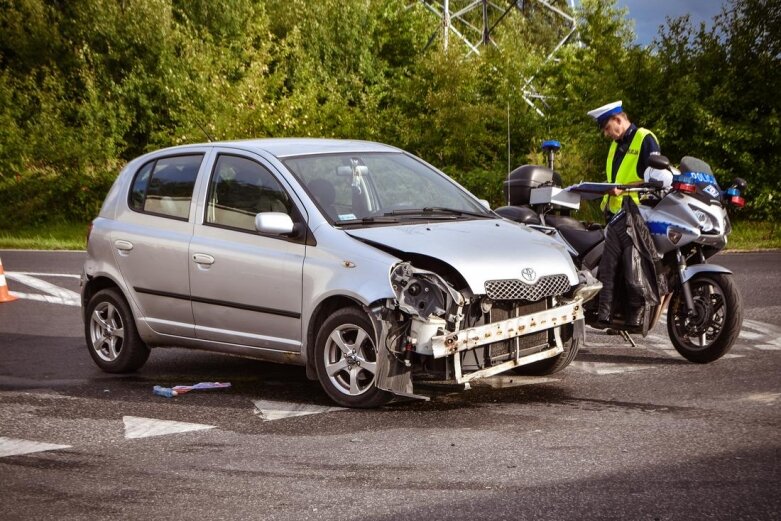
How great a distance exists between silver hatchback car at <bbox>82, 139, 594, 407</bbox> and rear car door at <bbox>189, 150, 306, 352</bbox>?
0.01 m

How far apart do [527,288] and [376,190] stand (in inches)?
58.8

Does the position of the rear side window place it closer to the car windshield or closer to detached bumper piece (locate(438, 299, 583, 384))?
the car windshield

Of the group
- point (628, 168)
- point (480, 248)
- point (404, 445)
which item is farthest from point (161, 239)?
point (628, 168)

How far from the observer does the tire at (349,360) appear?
763cm

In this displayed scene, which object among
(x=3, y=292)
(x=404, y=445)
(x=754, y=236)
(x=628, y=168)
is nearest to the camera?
(x=404, y=445)

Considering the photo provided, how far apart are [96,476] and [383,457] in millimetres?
1471

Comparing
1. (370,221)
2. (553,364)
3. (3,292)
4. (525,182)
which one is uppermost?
(525,182)

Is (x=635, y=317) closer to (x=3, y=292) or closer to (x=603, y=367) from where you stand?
(x=603, y=367)

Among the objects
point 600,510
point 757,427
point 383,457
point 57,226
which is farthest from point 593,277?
point 57,226

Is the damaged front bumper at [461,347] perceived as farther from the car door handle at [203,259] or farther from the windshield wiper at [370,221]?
the car door handle at [203,259]

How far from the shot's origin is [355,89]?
1571 inches

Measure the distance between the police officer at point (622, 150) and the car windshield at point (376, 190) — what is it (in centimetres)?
147

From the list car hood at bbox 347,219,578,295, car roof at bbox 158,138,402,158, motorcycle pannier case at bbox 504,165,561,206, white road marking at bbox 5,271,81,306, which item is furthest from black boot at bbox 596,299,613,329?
white road marking at bbox 5,271,81,306

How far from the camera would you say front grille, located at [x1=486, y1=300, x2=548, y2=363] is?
25.3 ft
